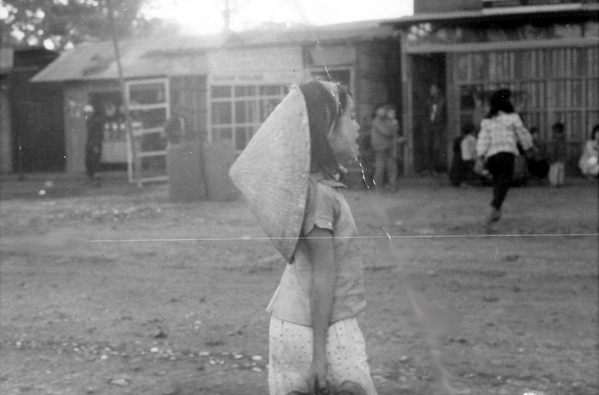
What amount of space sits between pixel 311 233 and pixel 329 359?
0.33 m

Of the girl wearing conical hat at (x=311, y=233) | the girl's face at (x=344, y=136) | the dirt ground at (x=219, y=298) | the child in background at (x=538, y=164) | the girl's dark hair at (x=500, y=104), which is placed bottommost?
the dirt ground at (x=219, y=298)

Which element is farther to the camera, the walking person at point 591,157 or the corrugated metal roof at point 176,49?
the walking person at point 591,157

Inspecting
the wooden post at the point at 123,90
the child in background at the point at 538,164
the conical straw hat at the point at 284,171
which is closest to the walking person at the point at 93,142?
the wooden post at the point at 123,90

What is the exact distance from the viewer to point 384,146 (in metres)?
11.2

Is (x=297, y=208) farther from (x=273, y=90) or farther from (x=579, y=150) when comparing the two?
(x=579, y=150)

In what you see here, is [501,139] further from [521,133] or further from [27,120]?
[27,120]

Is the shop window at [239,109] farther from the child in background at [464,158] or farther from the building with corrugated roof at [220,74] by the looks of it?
the child in background at [464,158]

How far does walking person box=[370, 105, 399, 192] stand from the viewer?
11172mm

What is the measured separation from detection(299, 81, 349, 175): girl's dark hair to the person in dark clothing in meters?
3.89

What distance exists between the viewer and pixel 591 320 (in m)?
5.19

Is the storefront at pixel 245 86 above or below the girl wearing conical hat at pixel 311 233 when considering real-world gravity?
above

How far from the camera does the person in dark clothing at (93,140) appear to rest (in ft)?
23.4

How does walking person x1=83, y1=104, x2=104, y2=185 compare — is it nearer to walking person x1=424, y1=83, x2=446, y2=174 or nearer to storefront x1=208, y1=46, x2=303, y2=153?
storefront x1=208, y1=46, x2=303, y2=153

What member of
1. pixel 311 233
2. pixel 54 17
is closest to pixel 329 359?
pixel 311 233
